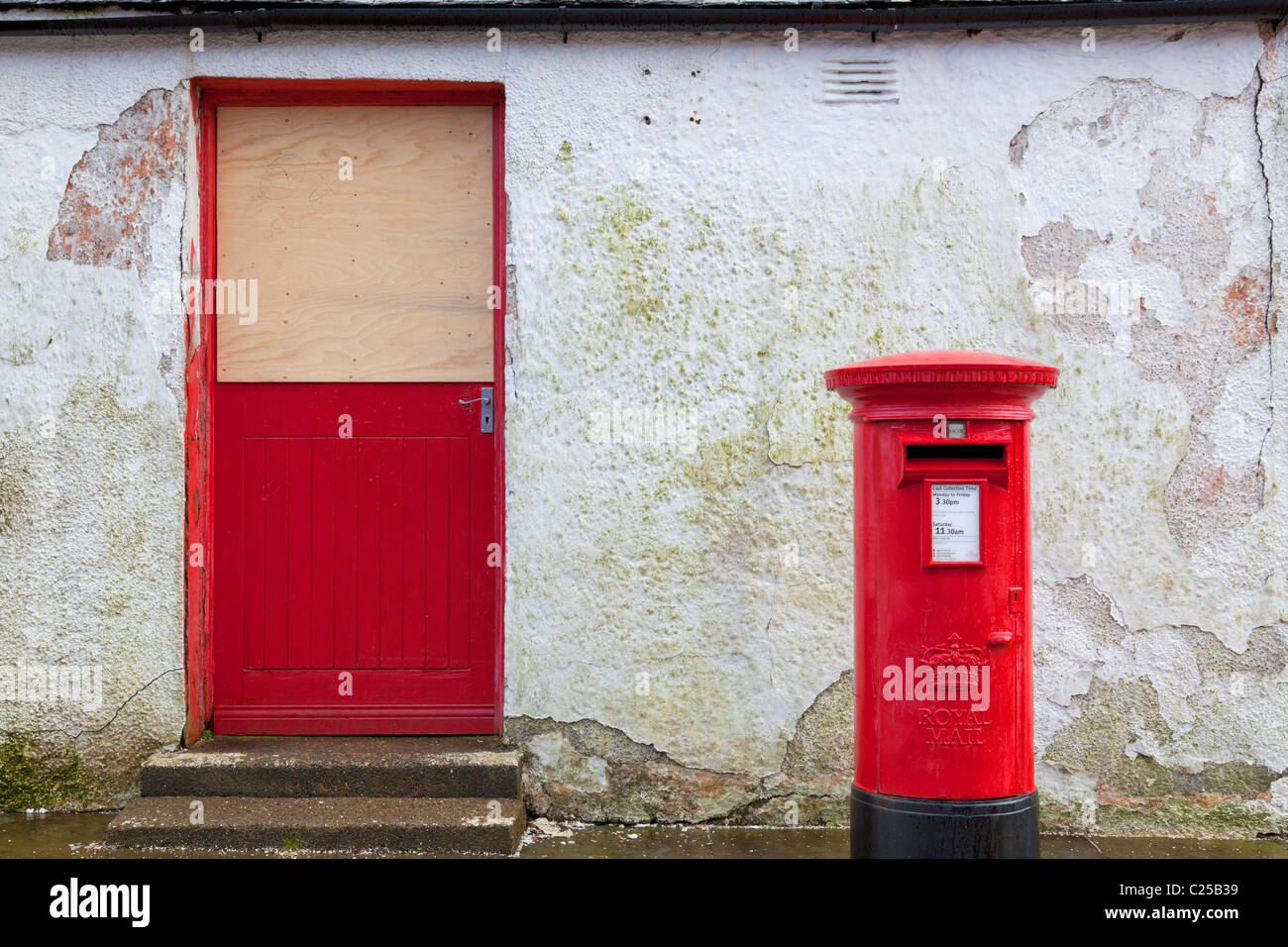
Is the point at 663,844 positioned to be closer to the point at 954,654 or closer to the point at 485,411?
the point at 954,654

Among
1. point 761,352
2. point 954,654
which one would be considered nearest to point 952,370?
point 954,654

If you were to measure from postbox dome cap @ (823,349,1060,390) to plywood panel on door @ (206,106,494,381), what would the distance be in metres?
2.14

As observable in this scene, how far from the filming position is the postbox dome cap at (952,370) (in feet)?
10.2

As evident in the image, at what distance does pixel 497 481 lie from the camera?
4727mm

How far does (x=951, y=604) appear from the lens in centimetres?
321

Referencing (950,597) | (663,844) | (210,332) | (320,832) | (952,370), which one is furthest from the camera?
(210,332)

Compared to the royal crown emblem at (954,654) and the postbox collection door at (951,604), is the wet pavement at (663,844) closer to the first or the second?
the postbox collection door at (951,604)

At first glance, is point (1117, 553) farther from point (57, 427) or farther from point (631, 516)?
point (57, 427)

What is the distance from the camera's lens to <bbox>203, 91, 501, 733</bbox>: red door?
4773mm

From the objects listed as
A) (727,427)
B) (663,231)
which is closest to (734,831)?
(727,427)

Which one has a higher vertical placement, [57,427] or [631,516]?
[57,427]

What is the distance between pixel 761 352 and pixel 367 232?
1.81 metres

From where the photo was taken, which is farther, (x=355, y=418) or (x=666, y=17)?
(x=355, y=418)

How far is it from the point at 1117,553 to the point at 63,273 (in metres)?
4.61
